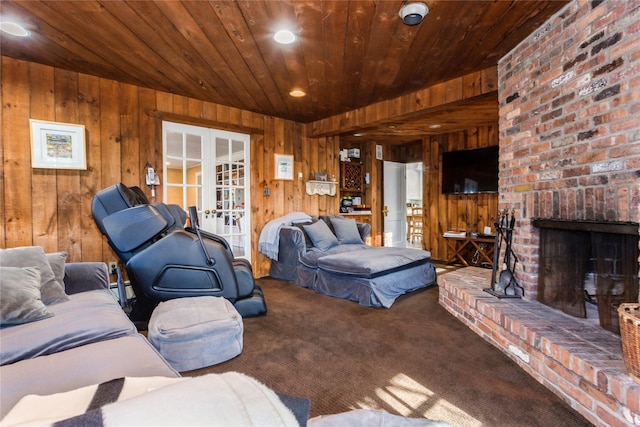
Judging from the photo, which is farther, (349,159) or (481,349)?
(349,159)

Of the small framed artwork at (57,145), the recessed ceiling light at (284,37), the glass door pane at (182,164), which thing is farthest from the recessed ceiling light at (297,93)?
the small framed artwork at (57,145)

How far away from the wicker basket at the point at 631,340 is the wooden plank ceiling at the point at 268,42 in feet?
6.26

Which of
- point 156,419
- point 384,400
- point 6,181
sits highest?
point 6,181

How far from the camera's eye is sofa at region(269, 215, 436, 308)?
10.9 feet

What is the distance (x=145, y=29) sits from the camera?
2303mm

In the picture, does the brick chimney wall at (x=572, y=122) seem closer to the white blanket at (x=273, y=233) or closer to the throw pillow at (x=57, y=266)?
the white blanket at (x=273, y=233)

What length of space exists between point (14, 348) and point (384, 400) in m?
1.72

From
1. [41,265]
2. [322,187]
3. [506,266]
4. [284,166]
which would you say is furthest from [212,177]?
[506,266]

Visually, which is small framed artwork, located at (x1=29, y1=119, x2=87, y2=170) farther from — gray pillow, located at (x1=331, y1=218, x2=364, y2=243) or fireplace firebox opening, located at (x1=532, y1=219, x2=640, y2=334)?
fireplace firebox opening, located at (x1=532, y1=219, x2=640, y2=334)

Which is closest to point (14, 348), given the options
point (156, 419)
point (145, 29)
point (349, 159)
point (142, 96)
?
point (156, 419)

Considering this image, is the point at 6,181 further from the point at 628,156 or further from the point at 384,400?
the point at 628,156

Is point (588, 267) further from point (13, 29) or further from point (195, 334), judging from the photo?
point (13, 29)

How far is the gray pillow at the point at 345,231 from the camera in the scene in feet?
15.1

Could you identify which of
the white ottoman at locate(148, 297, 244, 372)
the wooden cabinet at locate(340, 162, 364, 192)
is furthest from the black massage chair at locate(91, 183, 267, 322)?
the wooden cabinet at locate(340, 162, 364, 192)
